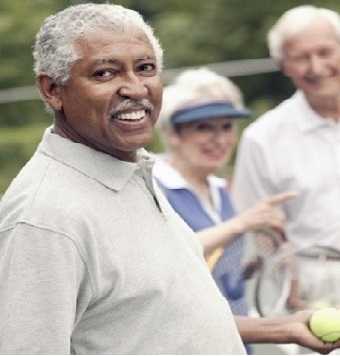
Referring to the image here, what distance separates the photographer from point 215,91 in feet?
18.9

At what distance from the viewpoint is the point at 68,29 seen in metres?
3.42

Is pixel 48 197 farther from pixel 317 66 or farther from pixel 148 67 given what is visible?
pixel 317 66

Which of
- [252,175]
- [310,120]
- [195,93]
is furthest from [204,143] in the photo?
[310,120]

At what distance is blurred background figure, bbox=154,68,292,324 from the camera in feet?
17.3

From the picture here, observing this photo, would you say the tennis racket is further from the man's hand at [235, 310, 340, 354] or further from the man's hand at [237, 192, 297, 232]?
the man's hand at [235, 310, 340, 354]

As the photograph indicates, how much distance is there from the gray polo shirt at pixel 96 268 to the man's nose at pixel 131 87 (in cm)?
15

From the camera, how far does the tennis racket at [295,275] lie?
5465 millimetres

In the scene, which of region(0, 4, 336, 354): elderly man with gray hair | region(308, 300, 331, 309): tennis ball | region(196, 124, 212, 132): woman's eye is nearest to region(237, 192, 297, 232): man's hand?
region(308, 300, 331, 309): tennis ball

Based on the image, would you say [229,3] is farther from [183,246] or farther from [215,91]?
[183,246]

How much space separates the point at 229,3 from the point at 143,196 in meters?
8.60

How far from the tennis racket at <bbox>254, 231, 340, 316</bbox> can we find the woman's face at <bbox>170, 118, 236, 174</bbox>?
13.1 inches

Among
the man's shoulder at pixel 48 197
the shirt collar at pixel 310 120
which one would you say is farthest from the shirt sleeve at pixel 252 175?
the man's shoulder at pixel 48 197

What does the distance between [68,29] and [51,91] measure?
0.48ft

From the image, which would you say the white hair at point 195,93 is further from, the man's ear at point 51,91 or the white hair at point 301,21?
the man's ear at point 51,91
